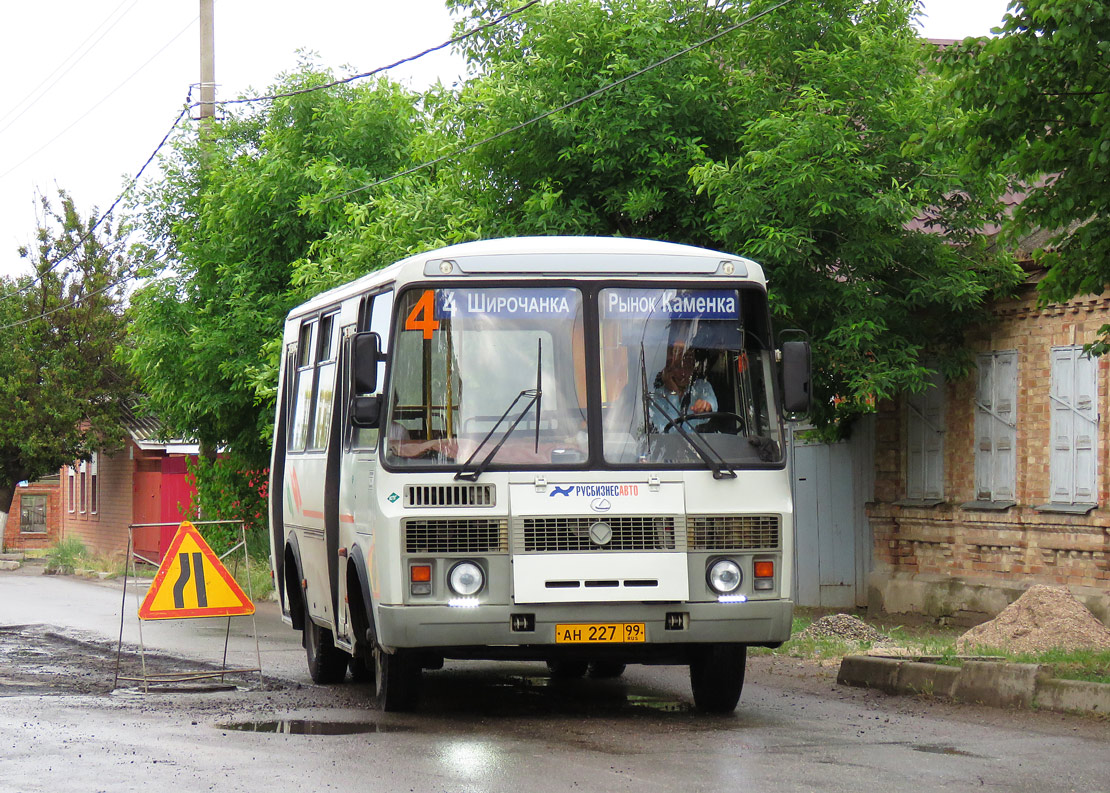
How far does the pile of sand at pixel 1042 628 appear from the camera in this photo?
469 inches

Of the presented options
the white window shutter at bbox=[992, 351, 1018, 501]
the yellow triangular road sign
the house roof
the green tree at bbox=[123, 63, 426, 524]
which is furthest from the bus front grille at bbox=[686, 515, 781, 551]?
the house roof

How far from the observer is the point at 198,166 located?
26.0 metres

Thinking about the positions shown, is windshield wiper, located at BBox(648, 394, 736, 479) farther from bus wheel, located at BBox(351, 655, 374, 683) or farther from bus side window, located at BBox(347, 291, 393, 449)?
bus wheel, located at BBox(351, 655, 374, 683)

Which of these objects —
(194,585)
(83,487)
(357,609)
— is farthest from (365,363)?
(83,487)

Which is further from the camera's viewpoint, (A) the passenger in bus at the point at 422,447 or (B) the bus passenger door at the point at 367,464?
(B) the bus passenger door at the point at 367,464

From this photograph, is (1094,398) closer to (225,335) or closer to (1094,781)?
(1094,781)

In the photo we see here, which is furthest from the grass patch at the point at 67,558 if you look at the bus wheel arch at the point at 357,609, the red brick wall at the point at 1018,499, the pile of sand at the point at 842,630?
the bus wheel arch at the point at 357,609

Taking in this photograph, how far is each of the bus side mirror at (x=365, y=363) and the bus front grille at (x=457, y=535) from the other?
0.85 metres

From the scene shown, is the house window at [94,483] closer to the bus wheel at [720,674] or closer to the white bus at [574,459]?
the white bus at [574,459]

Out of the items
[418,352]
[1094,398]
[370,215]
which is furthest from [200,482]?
[418,352]

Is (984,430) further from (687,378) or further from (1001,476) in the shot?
A: (687,378)

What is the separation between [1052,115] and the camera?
393 inches

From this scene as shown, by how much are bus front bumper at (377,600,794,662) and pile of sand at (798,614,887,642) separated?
17.1 feet

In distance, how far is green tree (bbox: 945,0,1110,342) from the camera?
9273 millimetres
